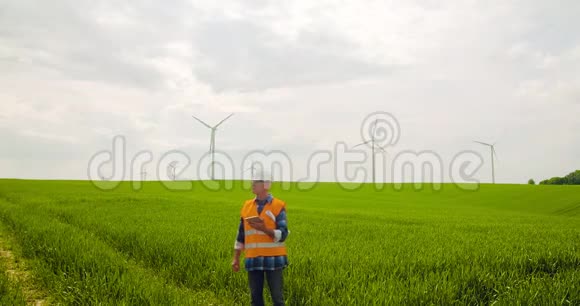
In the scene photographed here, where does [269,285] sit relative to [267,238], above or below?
below

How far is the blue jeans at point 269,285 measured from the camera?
Answer: 541 centimetres

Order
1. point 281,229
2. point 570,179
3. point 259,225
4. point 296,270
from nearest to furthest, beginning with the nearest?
point 259,225 < point 281,229 < point 296,270 < point 570,179

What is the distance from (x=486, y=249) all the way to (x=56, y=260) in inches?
431

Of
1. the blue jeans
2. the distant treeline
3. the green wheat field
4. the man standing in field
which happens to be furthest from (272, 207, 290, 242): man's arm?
the distant treeline

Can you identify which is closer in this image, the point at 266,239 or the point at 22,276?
the point at 266,239

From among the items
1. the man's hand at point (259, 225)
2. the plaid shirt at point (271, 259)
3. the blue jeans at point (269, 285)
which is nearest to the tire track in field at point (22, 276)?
the blue jeans at point (269, 285)

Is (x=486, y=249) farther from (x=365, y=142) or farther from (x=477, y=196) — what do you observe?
(x=365, y=142)

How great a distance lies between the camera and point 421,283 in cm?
728

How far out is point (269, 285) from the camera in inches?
216

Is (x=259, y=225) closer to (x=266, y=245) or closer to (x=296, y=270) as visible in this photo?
(x=266, y=245)

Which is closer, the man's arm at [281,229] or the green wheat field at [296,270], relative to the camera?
the man's arm at [281,229]

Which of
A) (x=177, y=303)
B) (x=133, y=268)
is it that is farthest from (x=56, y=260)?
(x=177, y=303)

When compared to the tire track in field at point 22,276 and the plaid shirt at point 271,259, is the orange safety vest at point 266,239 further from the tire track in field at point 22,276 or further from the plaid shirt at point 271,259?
the tire track in field at point 22,276

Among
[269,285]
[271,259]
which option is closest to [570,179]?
[269,285]
